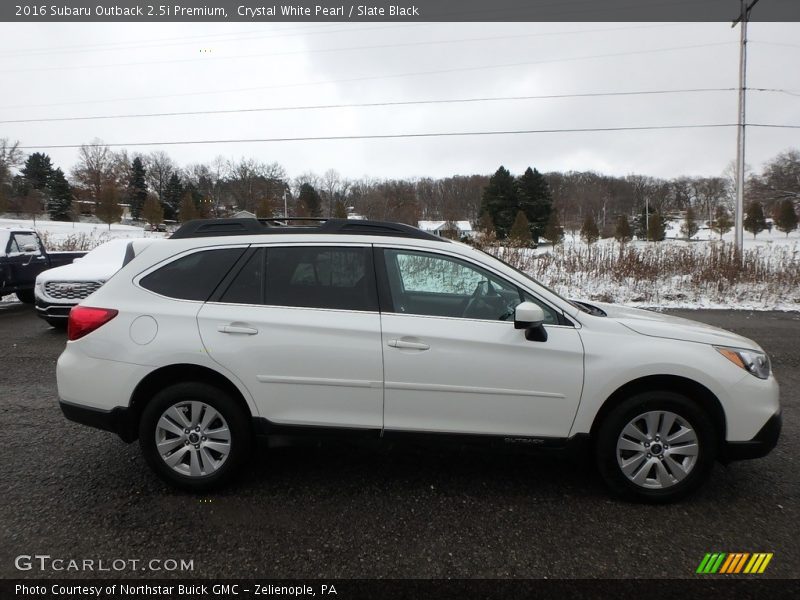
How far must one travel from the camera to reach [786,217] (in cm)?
5428

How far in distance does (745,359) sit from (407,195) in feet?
240

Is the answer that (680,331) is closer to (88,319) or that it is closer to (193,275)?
(193,275)

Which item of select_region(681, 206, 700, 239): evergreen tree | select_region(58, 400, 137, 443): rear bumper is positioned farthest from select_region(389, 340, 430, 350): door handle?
select_region(681, 206, 700, 239): evergreen tree

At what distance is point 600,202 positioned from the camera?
94.4 meters

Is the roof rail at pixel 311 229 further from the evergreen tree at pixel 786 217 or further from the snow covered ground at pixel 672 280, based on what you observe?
the evergreen tree at pixel 786 217

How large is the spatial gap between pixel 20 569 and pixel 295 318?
1871 millimetres

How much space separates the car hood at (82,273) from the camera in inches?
339

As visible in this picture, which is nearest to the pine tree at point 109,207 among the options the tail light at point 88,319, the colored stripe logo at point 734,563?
the tail light at point 88,319

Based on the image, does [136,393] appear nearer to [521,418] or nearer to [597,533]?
[521,418]

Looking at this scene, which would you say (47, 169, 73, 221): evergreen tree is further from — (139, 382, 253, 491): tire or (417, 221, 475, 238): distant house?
(139, 382, 253, 491): tire

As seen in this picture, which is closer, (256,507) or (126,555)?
(126,555)

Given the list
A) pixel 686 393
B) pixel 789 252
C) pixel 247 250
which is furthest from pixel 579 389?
pixel 789 252

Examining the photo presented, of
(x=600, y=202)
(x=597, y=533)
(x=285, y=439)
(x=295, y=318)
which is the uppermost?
(x=600, y=202)
